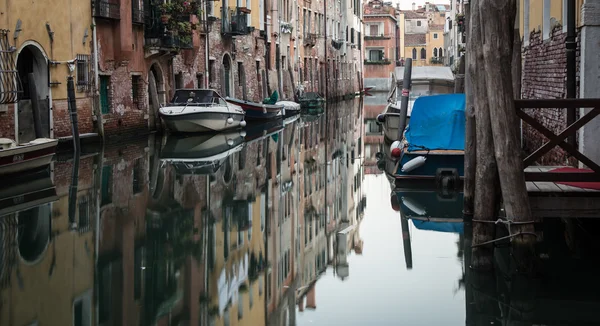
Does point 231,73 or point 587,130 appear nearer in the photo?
point 587,130

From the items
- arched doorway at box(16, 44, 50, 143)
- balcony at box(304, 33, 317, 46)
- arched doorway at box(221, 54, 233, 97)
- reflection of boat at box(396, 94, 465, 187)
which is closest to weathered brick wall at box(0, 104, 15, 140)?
arched doorway at box(16, 44, 50, 143)

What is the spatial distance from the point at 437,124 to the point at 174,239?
682 centimetres

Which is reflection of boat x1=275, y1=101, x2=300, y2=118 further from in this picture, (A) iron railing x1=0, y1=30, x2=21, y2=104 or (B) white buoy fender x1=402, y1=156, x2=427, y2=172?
(B) white buoy fender x1=402, y1=156, x2=427, y2=172

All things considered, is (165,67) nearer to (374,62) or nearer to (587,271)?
(587,271)

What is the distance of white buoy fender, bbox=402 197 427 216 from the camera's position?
12.2 metres

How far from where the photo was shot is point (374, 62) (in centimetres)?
7962

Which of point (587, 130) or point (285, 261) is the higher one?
point (587, 130)

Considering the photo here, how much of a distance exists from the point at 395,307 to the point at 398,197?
21.8ft

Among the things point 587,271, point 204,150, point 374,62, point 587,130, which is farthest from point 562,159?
point 374,62

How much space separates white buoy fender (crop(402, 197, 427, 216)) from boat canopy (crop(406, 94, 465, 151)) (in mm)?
1890

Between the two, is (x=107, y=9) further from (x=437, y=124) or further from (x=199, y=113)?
(x=437, y=124)

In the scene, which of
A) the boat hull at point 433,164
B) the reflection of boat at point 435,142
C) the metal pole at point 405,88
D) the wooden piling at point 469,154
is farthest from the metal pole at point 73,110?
the wooden piling at point 469,154

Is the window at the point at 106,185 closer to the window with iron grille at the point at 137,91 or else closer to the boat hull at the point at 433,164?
the boat hull at the point at 433,164

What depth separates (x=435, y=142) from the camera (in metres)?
15.1
